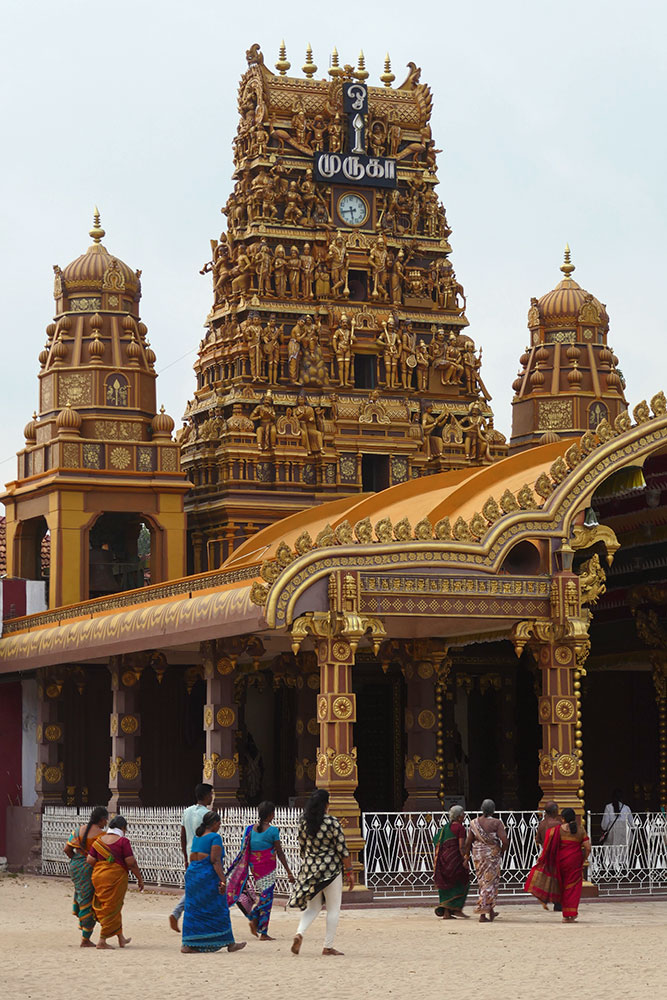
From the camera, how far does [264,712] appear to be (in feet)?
106

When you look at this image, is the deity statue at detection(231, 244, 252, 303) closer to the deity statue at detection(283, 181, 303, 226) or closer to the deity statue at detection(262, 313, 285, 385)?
the deity statue at detection(262, 313, 285, 385)

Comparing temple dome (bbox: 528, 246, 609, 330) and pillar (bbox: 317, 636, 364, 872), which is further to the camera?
temple dome (bbox: 528, 246, 609, 330)

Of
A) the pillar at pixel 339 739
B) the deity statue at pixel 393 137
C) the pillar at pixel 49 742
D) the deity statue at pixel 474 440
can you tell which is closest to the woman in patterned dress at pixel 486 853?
the pillar at pixel 339 739

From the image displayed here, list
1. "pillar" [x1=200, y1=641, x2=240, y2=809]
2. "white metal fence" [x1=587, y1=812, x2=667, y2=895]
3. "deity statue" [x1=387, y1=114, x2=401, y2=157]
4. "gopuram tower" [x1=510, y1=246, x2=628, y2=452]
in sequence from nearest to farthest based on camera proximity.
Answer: "white metal fence" [x1=587, y1=812, x2=667, y2=895]
"pillar" [x1=200, y1=641, x2=240, y2=809]
"deity statue" [x1=387, y1=114, x2=401, y2=157]
"gopuram tower" [x1=510, y1=246, x2=628, y2=452]

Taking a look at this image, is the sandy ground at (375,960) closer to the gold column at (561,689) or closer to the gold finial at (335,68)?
the gold column at (561,689)

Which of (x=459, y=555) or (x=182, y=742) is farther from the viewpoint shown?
(x=182, y=742)

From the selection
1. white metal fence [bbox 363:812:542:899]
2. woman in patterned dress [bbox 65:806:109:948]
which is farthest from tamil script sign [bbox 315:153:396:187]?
woman in patterned dress [bbox 65:806:109:948]

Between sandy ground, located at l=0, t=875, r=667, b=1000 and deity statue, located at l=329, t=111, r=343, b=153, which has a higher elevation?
deity statue, located at l=329, t=111, r=343, b=153

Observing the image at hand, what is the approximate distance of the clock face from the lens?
1587 inches

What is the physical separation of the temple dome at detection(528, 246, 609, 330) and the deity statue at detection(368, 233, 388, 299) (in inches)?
207

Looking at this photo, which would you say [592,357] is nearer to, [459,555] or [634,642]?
[634,642]

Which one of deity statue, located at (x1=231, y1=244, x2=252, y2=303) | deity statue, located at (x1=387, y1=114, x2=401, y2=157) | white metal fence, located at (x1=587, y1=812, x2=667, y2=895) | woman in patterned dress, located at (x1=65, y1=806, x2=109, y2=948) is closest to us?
woman in patterned dress, located at (x1=65, y1=806, x2=109, y2=948)

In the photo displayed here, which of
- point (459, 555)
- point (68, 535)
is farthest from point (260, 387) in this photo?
point (459, 555)

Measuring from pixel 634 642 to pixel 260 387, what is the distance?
38.4ft
